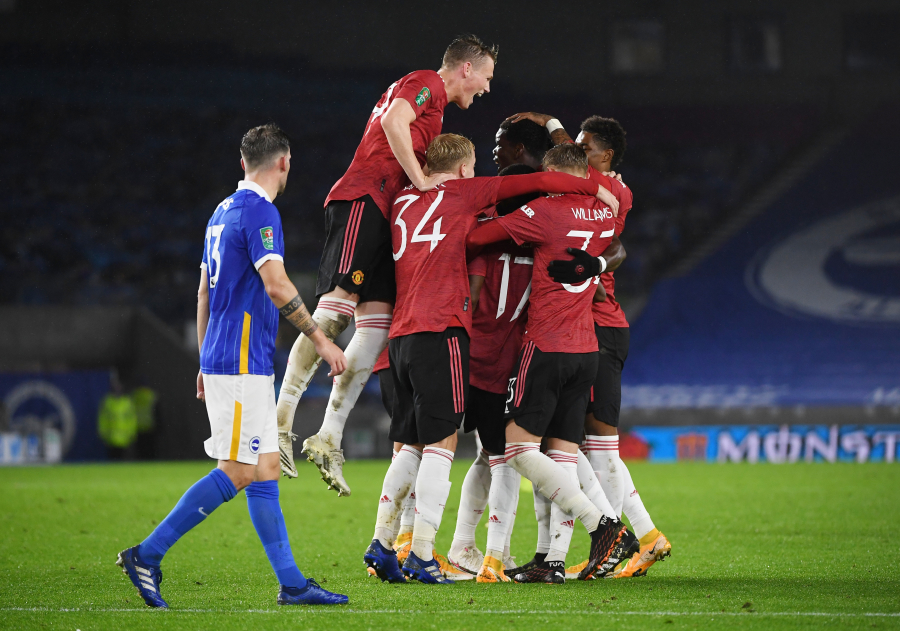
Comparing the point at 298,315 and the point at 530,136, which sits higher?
the point at 530,136

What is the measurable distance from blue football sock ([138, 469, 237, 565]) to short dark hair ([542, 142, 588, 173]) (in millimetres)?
2583

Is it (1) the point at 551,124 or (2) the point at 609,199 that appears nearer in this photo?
(2) the point at 609,199

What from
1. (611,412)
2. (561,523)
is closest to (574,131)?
Answer: (611,412)

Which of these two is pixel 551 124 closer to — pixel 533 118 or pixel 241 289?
pixel 533 118

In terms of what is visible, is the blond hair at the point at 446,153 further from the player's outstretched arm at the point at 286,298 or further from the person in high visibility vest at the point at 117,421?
the person in high visibility vest at the point at 117,421

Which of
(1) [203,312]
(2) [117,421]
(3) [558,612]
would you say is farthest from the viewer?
(2) [117,421]

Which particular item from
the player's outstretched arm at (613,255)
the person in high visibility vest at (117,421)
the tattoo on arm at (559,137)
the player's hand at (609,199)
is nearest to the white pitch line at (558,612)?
the player's outstretched arm at (613,255)

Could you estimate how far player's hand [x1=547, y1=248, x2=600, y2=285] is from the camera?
5340 millimetres

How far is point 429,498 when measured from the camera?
512 cm

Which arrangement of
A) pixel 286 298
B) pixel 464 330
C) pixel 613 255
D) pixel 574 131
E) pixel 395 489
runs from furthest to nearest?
pixel 574 131 → pixel 613 255 → pixel 395 489 → pixel 464 330 → pixel 286 298

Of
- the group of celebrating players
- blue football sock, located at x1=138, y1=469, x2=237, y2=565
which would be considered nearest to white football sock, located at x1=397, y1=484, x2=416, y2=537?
the group of celebrating players

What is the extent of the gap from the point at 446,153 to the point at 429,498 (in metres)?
1.87

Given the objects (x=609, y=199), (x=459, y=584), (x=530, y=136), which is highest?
(x=530, y=136)

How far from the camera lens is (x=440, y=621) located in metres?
3.94
